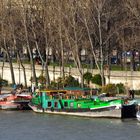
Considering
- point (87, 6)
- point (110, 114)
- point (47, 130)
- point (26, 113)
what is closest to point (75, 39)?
point (87, 6)

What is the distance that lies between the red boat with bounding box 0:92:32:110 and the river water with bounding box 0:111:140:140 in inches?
212

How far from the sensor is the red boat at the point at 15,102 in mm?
73500

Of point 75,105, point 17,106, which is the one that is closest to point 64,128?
point 75,105

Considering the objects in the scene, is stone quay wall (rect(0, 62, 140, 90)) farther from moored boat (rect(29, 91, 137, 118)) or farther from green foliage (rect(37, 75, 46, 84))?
moored boat (rect(29, 91, 137, 118))

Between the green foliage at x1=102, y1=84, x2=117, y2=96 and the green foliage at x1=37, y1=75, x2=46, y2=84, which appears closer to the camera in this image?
the green foliage at x1=102, y1=84, x2=117, y2=96

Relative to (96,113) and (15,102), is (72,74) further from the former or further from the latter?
(96,113)

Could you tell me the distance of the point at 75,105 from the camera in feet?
217

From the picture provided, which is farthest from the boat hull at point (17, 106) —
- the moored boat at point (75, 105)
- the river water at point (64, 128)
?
the river water at point (64, 128)

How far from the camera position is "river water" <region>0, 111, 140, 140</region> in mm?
53969

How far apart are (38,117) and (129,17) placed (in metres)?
21.1

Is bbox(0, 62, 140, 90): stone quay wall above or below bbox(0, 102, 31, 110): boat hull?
above

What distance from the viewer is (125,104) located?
6347 cm

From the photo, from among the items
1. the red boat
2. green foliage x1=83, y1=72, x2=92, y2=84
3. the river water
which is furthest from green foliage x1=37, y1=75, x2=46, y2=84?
the river water

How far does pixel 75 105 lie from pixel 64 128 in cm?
765
